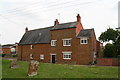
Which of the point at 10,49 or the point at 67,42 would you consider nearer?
the point at 67,42

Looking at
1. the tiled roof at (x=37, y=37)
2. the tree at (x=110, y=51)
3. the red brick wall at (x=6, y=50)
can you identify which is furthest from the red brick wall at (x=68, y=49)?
the red brick wall at (x=6, y=50)

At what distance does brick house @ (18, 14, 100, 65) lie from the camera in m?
32.0

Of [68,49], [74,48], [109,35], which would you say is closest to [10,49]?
[68,49]

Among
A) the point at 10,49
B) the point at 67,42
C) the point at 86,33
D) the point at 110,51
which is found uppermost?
the point at 86,33

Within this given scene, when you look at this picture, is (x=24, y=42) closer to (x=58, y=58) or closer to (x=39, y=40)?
(x=39, y=40)

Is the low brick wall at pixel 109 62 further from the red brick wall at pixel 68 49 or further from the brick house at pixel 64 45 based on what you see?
the red brick wall at pixel 68 49

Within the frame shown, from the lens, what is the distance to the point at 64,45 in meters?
34.8

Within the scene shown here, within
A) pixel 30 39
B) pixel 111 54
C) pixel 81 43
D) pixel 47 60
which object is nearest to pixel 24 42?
pixel 30 39

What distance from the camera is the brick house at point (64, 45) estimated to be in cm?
3203

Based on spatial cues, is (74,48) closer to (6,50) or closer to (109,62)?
(109,62)

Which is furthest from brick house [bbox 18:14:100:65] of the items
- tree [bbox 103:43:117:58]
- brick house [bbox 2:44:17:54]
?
brick house [bbox 2:44:17:54]

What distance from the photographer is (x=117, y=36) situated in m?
42.0

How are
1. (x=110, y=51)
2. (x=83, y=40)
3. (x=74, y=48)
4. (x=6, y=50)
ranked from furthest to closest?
(x=6, y=50), (x=74, y=48), (x=83, y=40), (x=110, y=51)

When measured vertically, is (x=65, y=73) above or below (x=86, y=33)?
below
